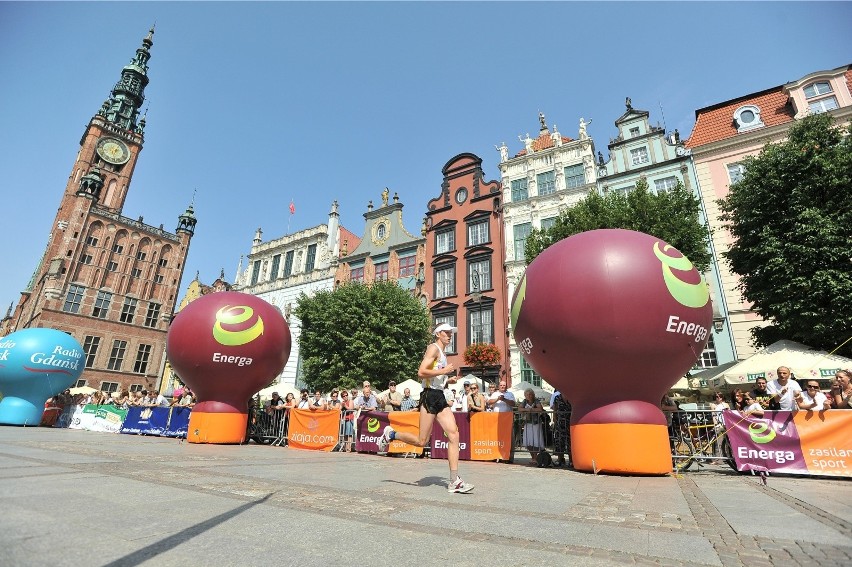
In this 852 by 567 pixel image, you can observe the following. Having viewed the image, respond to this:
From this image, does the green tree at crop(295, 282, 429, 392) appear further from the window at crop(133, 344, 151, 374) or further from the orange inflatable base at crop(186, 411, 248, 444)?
the window at crop(133, 344, 151, 374)

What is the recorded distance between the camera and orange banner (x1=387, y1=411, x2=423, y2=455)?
1052cm

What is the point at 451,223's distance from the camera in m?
29.5

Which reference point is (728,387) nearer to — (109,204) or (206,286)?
(206,286)

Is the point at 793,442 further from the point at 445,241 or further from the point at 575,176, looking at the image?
the point at 445,241

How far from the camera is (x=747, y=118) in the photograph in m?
23.7

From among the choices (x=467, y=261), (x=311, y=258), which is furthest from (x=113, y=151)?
(x=467, y=261)

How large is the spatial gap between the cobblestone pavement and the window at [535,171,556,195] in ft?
76.1

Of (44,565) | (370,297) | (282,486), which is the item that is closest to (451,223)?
(370,297)

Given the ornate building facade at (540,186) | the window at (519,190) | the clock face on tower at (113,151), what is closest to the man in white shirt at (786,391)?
the ornate building facade at (540,186)

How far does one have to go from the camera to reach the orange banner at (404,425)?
34.5 ft

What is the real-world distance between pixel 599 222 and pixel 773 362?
7.40 m

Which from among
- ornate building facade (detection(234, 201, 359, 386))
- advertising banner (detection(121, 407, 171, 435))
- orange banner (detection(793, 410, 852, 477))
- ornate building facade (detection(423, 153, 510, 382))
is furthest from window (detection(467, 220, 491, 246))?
orange banner (detection(793, 410, 852, 477))

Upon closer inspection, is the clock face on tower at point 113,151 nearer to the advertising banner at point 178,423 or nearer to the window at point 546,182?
the advertising banner at point 178,423

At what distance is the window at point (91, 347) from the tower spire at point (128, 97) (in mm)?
28737
